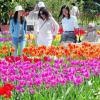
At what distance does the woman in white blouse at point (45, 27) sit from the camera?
1226cm

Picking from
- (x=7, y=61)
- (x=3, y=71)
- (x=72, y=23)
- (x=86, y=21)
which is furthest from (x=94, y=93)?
(x=86, y=21)

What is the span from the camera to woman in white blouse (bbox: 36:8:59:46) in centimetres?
1226

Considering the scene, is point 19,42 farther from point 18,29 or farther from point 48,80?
point 48,80

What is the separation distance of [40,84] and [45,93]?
181 mm

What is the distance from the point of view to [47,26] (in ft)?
41.1

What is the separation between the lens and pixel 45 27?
1258 centimetres

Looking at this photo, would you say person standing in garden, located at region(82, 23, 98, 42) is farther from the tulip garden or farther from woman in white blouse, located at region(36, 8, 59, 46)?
the tulip garden

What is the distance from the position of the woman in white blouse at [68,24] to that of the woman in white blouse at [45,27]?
95 cm

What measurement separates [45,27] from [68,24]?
1352 mm

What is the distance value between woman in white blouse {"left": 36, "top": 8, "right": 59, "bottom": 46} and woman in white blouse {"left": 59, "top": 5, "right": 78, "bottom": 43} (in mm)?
948

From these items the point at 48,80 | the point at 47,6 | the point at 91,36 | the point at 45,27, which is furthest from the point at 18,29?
the point at 47,6

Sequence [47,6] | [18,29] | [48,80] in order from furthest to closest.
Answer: [47,6]
[18,29]
[48,80]

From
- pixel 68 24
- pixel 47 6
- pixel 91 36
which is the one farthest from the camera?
pixel 47 6

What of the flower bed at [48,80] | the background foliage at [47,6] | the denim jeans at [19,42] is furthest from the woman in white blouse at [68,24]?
the background foliage at [47,6]
